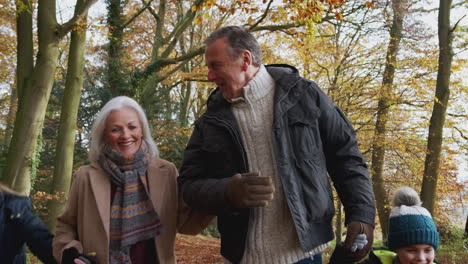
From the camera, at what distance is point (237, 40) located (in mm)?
2283

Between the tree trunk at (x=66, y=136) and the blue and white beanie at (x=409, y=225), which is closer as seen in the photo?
the blue and white beanie at (x=409, y=225)

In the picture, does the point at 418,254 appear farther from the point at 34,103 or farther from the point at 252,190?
the point at 34,103

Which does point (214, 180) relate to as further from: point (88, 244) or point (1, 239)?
point (1, 239)

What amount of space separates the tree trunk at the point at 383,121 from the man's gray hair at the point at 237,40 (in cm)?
1071

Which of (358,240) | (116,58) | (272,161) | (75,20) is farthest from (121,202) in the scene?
(116,58)

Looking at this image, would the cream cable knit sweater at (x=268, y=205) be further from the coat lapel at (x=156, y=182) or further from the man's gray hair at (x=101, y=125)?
the man's gray hair at (x=101, y=125)

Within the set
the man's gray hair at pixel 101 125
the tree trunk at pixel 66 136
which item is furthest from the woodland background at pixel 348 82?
the man's gray hair at pixel 101 125

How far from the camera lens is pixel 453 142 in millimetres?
13453

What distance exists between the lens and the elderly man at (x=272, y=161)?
2.07 metres

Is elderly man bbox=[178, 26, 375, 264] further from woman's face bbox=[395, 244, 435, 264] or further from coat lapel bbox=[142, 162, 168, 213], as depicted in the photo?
woman's face bbox=[395, 244, 435, 264]

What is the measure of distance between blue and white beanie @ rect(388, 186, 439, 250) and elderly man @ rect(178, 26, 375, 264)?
419mm

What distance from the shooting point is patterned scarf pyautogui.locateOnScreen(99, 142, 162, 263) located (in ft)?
7.98

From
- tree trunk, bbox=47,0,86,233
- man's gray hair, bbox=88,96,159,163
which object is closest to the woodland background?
tree trunk, bbox=47,0,86,233

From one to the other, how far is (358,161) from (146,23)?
18220 millimetres
